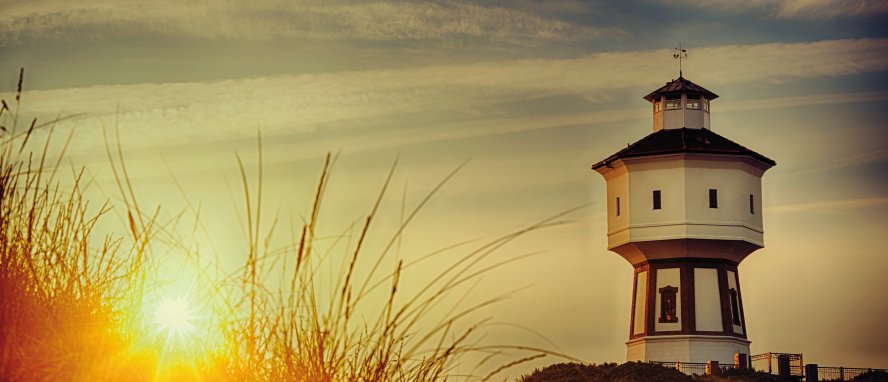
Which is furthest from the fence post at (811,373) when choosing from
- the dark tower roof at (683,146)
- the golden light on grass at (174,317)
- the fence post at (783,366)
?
the golden light on grass at (174,317)

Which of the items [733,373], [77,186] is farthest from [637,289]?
[77,186]

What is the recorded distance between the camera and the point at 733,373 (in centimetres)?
3234

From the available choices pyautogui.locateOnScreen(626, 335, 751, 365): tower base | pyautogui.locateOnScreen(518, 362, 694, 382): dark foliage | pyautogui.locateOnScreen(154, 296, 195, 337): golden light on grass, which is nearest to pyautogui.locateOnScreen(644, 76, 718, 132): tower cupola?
pyautogui.locateOnScreen(626, 335, 751, 365): tower base

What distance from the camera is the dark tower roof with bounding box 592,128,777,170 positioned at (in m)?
35.4

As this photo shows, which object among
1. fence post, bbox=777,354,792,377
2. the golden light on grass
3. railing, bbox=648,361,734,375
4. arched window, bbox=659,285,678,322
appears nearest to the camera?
the golden light on grass

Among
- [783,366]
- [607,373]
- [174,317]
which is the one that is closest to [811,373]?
[783,366]

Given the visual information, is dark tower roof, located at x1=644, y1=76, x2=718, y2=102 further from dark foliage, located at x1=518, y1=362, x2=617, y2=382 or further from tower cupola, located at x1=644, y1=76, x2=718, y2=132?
dark foliage, located at x1=518, y1=362, x2=617, y2=382

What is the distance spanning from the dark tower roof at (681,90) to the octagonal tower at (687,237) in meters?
2.64

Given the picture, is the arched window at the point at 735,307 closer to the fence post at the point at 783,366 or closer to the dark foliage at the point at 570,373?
the fence post at the point at 783,366

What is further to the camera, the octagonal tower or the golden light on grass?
the octagonal tower

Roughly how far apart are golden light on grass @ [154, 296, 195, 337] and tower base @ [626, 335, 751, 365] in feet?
102

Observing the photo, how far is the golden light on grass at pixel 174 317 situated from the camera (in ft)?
16.1

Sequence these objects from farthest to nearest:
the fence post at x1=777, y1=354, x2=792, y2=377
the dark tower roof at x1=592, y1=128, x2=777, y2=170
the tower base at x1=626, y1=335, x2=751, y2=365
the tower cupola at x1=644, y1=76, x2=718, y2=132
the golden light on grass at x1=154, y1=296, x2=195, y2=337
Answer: the tower cupola at x1=644, y1=76, x2=718, y2=132 → the dark tower roof at x1=592, y1=128, x2=777, y2=170 → the tower base at x1=626, y1=335, x2=751, y2=365 → the fence post at x1=777, y1=354, x2=792, y2=377 → the golden light on grass at x1=154, y1=296, x2=195, y2=337

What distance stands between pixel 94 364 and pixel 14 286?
0.44m
